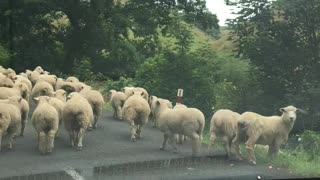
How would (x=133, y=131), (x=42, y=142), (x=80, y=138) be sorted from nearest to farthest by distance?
(x=42, y=142)
(x=80, y=138)
(x=133, y=131)

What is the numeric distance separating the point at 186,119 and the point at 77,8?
15401mm

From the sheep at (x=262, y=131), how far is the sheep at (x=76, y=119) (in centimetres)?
285

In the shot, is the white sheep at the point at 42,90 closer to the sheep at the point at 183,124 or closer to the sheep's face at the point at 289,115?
the sheep at the point at 183,124

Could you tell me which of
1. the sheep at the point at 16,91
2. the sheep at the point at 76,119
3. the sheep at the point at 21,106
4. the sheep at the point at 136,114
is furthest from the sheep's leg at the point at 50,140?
the sheep at the point at 16,91

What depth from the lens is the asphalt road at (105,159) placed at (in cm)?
842

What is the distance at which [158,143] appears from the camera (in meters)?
11.3

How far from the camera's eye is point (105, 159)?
954 cm

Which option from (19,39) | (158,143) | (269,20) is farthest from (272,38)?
(19,39)

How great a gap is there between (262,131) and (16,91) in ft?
19.1

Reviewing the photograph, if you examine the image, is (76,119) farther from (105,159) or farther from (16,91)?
(16,91)

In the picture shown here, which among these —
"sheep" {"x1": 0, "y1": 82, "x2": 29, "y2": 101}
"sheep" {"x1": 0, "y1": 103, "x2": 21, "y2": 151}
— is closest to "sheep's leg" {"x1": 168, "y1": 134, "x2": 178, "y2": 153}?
"sheep" {"x1": 0, "y1": 103, "x2": 21, "y2": 151}

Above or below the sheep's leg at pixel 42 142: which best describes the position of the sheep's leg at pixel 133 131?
above

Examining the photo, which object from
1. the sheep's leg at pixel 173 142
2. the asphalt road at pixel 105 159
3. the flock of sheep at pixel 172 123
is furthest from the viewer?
the sheep's leg at pixel 173 142

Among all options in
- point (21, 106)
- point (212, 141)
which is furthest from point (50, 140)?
point (212, 141)
